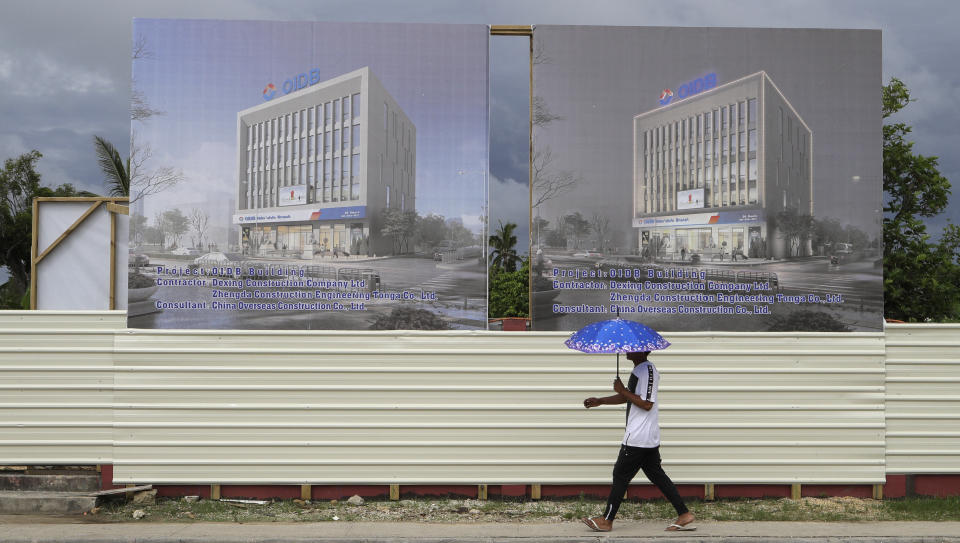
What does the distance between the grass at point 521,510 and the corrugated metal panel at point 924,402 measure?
1.44 feet

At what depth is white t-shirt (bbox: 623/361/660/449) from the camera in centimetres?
666

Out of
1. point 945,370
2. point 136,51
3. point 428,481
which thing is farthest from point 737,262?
point 136,51

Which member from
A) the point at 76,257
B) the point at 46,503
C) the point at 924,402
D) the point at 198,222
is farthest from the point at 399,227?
the point at 924,402

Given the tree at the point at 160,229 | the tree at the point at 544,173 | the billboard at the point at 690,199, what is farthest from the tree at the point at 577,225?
the tree at the point at 160,229

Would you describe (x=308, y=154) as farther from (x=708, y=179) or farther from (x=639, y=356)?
(x=708, y=179)

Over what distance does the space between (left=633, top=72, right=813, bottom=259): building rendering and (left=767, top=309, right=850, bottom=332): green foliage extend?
27.7 inches

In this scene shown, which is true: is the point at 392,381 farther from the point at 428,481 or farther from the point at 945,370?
the point at 945,370

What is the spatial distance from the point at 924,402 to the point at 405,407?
582 centimetres

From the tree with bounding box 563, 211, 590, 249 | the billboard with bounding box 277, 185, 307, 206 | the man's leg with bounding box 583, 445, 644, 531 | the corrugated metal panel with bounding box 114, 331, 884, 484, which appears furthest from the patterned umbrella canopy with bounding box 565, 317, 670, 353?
the billboard with bounding box 277, 185, 307, 206

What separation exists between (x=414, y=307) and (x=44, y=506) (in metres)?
4.41

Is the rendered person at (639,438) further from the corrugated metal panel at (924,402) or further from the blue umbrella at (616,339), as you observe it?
the corrugated metal panel at (924,402)

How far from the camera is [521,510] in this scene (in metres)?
7.75

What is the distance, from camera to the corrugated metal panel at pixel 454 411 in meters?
7.97

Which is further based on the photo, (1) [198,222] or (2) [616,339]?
(1) [198,222]
